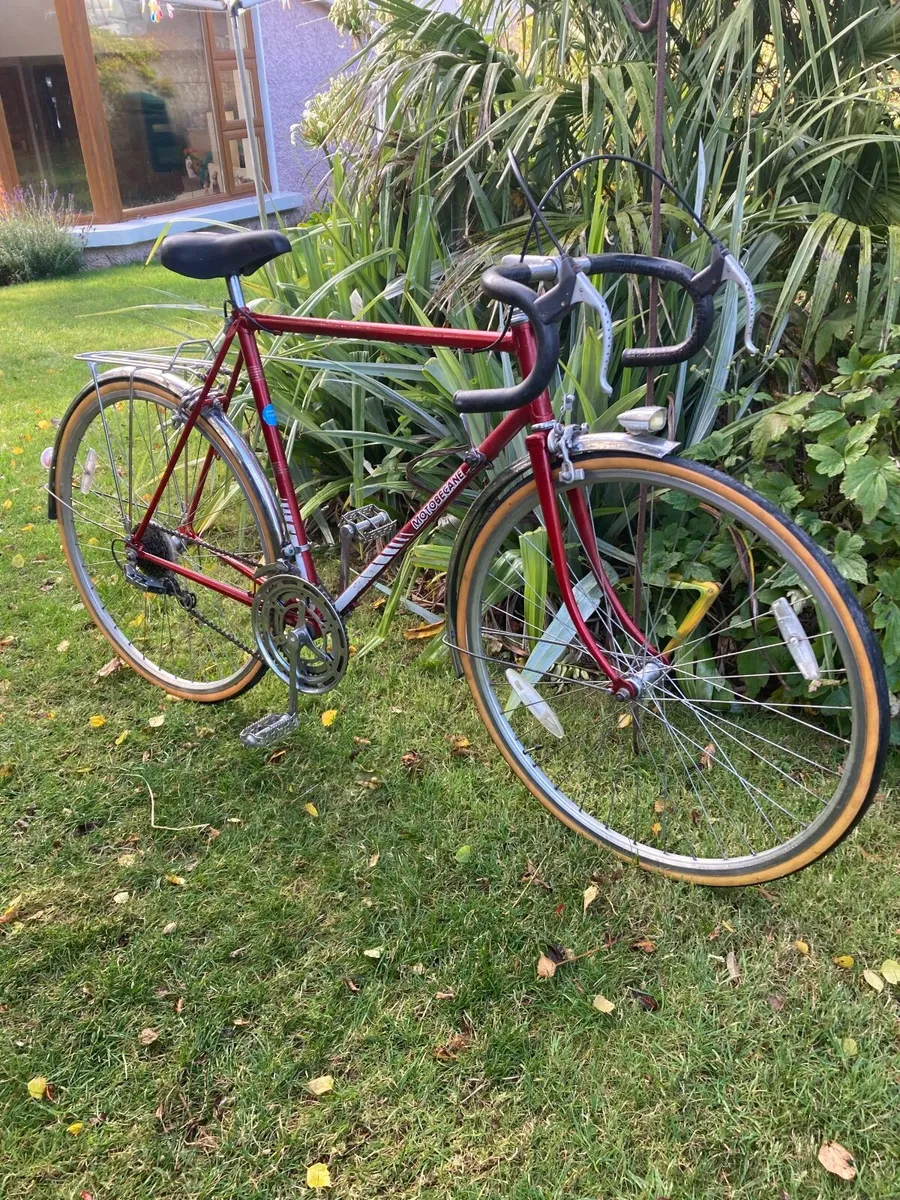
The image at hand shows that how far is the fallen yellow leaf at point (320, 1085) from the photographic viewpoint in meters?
1.55

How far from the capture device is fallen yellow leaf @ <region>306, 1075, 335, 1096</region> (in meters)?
1.55

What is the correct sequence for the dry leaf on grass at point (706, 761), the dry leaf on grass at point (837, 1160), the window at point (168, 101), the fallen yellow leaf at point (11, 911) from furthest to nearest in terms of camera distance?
1. the window at point (168, 101)
2. the dry leaf on grass at point (706, 761)
3. the fallen yellow leaf at point (11, 911)
4. the dry leaf on grass at point (837, 1160)

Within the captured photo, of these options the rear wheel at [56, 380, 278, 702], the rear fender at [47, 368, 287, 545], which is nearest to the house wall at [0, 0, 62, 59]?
the rear wheel at [56, 380, 278, 702]

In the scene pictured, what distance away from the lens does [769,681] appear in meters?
2.39

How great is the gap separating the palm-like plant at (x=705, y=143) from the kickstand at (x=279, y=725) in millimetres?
997

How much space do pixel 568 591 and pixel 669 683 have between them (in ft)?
2.03

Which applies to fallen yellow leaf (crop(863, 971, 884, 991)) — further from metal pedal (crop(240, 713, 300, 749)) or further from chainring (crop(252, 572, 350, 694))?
metal pedal (crop(240, 713, 300, 749))

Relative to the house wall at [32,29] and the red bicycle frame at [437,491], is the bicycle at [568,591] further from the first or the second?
the house wall at [32,29]

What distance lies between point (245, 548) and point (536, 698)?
4.93 ft

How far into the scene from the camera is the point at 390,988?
1735 millimetres

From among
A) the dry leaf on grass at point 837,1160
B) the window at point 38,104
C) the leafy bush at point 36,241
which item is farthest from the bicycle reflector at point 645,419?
the window at point 38,104

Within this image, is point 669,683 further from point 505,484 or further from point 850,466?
point 505,484

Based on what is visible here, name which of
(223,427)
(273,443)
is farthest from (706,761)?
(223,427)

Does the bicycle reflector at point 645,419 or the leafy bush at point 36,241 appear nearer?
the bicycle reflector at point 645,419
